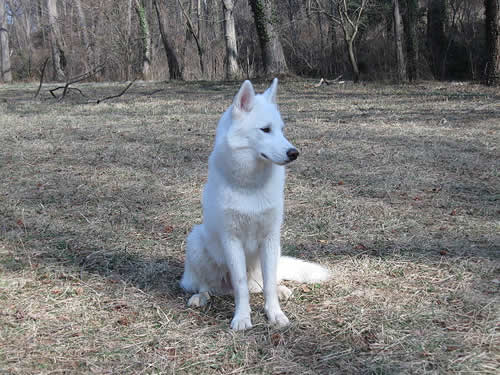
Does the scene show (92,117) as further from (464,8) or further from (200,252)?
(464,8)

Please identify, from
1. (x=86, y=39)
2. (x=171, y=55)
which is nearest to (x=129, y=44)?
(x=171, y=55)

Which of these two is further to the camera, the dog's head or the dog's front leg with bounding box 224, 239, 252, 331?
the dog's front leg with bounding box 224, 239, 252, 331

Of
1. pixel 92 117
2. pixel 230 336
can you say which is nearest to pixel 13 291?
pixel 230 336

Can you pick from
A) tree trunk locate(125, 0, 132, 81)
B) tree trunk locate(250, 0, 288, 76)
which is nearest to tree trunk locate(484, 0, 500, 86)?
tree trunk locate(250, 0, 288, 76)

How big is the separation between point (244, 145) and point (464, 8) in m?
17.2

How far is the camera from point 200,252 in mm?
3018

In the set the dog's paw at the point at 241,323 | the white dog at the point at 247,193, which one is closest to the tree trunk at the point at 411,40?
the white dog at the point at 247,193

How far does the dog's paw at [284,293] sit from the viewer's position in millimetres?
3080

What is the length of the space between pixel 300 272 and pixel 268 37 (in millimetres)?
12497

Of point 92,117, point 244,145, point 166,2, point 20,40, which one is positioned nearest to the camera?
point 244,145

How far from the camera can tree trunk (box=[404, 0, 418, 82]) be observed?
14.7 meters

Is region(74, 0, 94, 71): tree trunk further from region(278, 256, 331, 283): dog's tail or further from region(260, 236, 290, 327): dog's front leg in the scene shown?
region(260, 236, 290, 327): dog's front leg

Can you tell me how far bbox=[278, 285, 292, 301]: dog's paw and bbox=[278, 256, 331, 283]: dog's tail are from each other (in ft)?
0.52

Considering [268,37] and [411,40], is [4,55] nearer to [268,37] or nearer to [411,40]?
[268,37]
